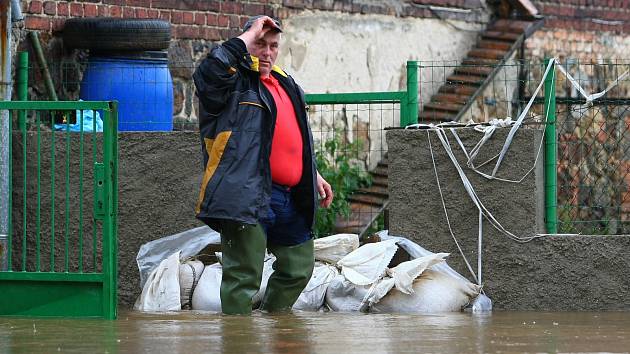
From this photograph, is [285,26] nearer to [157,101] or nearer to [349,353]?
[157,101]

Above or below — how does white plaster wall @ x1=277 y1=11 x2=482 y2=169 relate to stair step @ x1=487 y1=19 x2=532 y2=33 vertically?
below

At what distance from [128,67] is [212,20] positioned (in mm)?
1657

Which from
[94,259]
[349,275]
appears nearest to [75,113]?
[94,259]

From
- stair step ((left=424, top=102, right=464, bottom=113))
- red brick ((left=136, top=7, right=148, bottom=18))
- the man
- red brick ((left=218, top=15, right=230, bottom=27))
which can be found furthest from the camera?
stair step ((left=424, top=102, right=464, bottom=113))

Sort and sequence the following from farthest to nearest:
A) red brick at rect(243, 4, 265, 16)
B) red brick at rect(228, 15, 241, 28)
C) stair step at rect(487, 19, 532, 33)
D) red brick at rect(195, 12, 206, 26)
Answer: stair step at rect(487, 19, 532, 33) < red brick at rect(243, 4, 265, 16) < red brick at rect(228, 15, 241, 28) < red brick at rect(195, 12, 206, 26)

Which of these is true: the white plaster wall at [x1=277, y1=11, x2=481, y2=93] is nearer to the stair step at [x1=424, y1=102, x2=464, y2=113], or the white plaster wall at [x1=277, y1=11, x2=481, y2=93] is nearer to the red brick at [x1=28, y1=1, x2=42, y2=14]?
the stair step at [x1=424, y1=102, x2=464, y2=113]

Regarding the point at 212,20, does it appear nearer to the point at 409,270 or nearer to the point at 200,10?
the point at 200,10

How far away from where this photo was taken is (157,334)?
244 inches

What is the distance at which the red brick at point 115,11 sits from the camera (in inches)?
401

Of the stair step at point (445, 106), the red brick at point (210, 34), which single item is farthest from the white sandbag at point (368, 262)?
the stair step at point (445, 106)

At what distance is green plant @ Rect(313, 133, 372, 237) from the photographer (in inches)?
368

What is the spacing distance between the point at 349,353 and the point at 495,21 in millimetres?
8843

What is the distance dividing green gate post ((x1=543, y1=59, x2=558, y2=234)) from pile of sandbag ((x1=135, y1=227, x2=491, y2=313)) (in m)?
0.69

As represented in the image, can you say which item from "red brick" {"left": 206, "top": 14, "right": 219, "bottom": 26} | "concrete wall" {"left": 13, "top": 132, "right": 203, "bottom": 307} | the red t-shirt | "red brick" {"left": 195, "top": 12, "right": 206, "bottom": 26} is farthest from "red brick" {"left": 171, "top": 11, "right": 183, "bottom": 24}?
the red t-shirt
